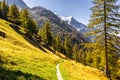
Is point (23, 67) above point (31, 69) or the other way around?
above

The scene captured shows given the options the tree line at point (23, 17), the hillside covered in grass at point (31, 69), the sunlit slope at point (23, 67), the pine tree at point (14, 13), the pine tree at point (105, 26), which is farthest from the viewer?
the pine tree at point (14, 13)

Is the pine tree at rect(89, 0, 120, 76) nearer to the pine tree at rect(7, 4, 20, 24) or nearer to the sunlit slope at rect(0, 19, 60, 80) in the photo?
the sunlit slope at rect(0, 19, 60, 80)

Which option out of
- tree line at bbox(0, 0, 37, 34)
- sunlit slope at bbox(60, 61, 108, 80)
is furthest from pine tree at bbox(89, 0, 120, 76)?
tree line at bbox(0, 0, 37, 34)

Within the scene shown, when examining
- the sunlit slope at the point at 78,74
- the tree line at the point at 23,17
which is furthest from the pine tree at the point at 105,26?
the tree line at the point at 23,17

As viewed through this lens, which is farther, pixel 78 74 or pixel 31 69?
pixel 78 74

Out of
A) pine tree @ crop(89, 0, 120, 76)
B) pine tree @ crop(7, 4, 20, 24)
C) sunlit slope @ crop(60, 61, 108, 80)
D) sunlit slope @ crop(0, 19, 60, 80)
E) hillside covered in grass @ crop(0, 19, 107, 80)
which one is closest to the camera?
sunlit slope @ crop(0, 19, 60, 80)

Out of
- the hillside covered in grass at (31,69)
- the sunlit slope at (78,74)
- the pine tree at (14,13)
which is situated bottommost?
the sunlit slope at (78,74)

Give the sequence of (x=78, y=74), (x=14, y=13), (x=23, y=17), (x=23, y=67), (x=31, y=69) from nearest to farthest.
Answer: (x=23, y=67) → (x=31, y=69) → (x=78, y=74) → (x=23, y=17) → (x=14, y=13)

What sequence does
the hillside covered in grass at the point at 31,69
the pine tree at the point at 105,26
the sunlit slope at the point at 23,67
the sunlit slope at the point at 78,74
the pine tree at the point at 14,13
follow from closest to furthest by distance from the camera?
1. the sunlit slope at the point at 23,67
2. the hillside covered in grass at the point at 31,69
3. the sunlit slope at the point at 78,74
4. the pine tree at the point at 105,26
5. the pine tree at the point at 14,13

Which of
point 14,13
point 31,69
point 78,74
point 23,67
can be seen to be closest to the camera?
point 23,67

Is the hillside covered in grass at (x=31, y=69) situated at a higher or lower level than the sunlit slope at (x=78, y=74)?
higher

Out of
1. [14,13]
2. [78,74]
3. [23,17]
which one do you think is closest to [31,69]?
[78,74]

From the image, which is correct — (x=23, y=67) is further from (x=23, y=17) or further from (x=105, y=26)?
(x=23, y=17)

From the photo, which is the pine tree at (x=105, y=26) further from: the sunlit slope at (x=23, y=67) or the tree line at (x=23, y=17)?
the tree line at (x=23, y=17)
